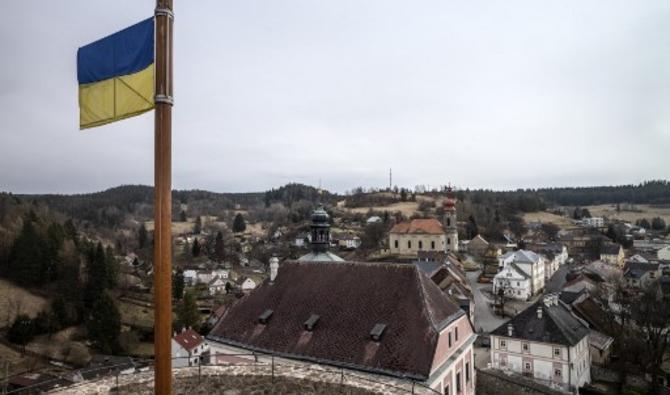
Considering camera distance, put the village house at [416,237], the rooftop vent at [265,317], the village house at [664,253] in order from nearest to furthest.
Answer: the rooftop vent at [265,317]
the village house at [416,237]
the village house at [664,253]

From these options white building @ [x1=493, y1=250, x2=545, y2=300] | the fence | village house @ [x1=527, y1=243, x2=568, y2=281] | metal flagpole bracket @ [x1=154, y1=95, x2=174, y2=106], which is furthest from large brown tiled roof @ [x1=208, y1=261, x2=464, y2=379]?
village house @ [x1=527, y1=243, x2=568, y2=281]

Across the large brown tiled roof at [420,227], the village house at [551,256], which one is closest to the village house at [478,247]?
the village house at [551,256]

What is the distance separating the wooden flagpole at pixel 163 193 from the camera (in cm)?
490

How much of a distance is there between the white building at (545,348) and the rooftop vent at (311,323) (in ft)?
68.6

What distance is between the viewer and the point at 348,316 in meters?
17.8

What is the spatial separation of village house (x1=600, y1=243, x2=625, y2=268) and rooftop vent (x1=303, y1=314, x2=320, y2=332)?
83.9 m

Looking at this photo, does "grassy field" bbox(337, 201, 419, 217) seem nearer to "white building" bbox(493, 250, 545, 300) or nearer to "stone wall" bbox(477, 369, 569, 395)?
"white building" bbox(493, 250, 545, 300)

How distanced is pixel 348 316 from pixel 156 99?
1425 cm

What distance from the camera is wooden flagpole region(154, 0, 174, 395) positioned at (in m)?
4.90

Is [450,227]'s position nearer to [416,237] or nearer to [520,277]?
[416,237]

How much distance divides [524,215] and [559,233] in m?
24.9

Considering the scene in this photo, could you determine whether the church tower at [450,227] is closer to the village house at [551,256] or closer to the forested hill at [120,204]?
the village house at [551,256]

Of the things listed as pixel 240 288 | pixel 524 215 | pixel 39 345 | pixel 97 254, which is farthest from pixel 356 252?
pixel 524 215

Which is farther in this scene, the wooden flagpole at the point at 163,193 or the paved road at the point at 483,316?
the paved road at the point at 483,316
